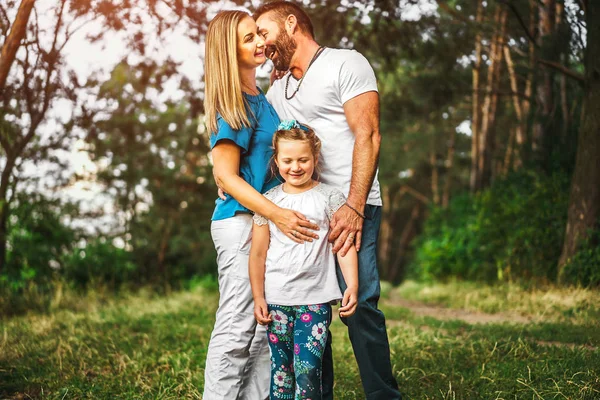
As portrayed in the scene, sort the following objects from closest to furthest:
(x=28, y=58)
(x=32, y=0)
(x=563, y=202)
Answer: (x=32, y=0) < (x=28, y=58) < (x=563, y=202)

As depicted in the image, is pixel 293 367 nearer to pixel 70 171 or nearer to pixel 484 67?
pixel 70 171

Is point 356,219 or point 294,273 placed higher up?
point 356,219

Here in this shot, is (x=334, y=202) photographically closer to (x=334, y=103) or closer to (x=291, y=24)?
(x=334, y=103)

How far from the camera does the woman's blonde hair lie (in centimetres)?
299

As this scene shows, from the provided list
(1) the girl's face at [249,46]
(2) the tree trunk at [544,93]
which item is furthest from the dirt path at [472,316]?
(1) the girl's face at [249,46]

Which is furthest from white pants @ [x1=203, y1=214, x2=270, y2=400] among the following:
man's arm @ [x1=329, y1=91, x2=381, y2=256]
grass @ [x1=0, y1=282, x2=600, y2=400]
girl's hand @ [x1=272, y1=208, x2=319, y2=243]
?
grass @ [x1=0, y1=282, x2=600, y2=400]

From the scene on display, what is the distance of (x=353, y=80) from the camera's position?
10.4 feet

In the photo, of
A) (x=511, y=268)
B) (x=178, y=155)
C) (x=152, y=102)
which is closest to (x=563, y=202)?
(x=511, y=268)

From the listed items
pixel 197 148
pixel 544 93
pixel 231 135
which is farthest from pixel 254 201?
pixel 197 148

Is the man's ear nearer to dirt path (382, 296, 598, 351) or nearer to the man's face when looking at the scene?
the man's face

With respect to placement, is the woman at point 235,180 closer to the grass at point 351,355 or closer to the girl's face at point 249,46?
the girl's face at point 249,46

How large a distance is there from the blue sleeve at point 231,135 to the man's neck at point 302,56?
61cm

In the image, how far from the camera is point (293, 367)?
306 cm

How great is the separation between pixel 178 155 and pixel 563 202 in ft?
28.6
